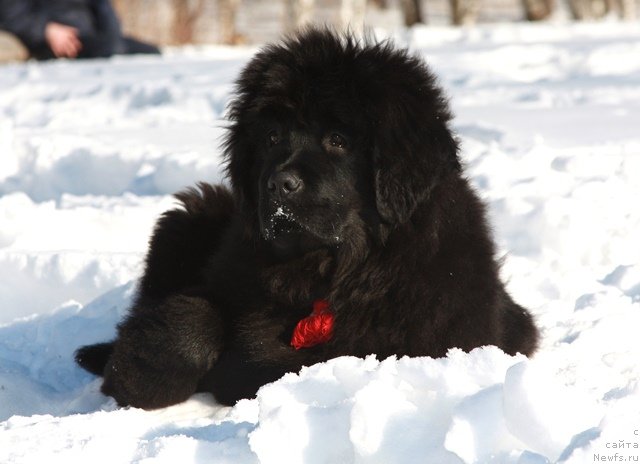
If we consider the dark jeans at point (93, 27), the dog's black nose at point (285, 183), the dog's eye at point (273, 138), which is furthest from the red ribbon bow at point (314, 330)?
the dark jeans at point (93, 27)

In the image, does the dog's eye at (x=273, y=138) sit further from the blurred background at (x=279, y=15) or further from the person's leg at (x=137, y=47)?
the person's leg at (x=137, y=47)

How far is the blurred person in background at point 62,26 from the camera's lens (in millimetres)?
15211

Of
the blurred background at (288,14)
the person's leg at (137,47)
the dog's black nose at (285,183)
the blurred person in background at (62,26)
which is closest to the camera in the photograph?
the dog's black nose at (285,183)

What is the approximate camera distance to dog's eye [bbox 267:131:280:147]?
3.81 meters

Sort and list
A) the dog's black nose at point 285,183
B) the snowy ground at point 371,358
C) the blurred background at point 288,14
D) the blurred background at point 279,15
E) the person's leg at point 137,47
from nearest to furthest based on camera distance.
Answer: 1. the snowy ground at point 371,358
2. the dog's black nose at point 285,183
3. the person's leg at point 137,47
4. the blurred background at point 279,15
5. the blurred background at point 288,14

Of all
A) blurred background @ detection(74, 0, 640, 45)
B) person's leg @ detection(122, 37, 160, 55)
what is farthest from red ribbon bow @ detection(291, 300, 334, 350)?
person's leg @ detection(122, 37, 160, 55)

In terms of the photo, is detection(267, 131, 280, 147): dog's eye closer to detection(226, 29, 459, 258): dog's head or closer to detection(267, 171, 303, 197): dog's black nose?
detection(226, 29, 459, 258): dog's head

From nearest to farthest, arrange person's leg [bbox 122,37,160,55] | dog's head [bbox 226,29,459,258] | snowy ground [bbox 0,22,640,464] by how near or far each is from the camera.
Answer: snowy ground [bbox 0,22,640,464]
dog's head [bbox 226,29,459,258]
person's leg [bbox 122,37,160,55]

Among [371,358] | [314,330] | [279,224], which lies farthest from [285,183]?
[371,358]

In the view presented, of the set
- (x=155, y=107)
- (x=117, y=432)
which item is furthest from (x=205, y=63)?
(x=117, y=432)

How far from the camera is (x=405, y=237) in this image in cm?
374

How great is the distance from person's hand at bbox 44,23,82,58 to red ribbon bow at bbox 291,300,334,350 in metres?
12.5

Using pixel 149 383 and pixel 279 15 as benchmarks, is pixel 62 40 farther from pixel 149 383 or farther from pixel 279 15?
pixel 279 15

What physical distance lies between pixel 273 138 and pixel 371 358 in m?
1.08
